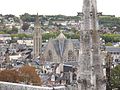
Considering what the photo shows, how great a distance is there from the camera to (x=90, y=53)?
21297 mm

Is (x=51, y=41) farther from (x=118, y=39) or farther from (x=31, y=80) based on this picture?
(x=118, y=39)

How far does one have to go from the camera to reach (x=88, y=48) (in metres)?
21.4

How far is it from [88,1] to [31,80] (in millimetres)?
26537

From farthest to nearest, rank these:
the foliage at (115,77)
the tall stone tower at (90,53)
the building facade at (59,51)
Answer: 1. the building facade at (59,51)
2. the foliage at (115,77)
3. the tall stone tower at (90,53)

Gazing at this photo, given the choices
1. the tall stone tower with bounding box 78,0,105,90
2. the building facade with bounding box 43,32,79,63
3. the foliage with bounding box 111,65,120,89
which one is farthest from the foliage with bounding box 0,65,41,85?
the building facade with bounding box 43,32,79,63

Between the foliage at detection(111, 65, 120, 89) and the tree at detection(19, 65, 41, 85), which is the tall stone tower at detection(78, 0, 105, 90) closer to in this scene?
the foliage at detection(111, 65, 120, 89)

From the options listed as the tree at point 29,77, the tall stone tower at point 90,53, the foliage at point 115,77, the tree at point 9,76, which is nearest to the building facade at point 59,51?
the tree at point 29,77

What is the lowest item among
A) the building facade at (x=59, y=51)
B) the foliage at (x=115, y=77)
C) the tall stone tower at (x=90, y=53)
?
the building facade at (x=59, y=51)

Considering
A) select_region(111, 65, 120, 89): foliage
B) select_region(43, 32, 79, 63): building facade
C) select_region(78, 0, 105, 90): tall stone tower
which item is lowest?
select_region(43, 32, 79, 63): building facade

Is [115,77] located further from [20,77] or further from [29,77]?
[20,77]

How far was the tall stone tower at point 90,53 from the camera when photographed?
2123 centimetres

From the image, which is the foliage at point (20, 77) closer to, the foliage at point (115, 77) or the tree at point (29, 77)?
the tree at point (29, 77)

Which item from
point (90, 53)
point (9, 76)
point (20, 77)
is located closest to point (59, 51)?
point (20, 77)

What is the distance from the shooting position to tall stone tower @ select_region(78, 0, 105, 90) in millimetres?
21234
